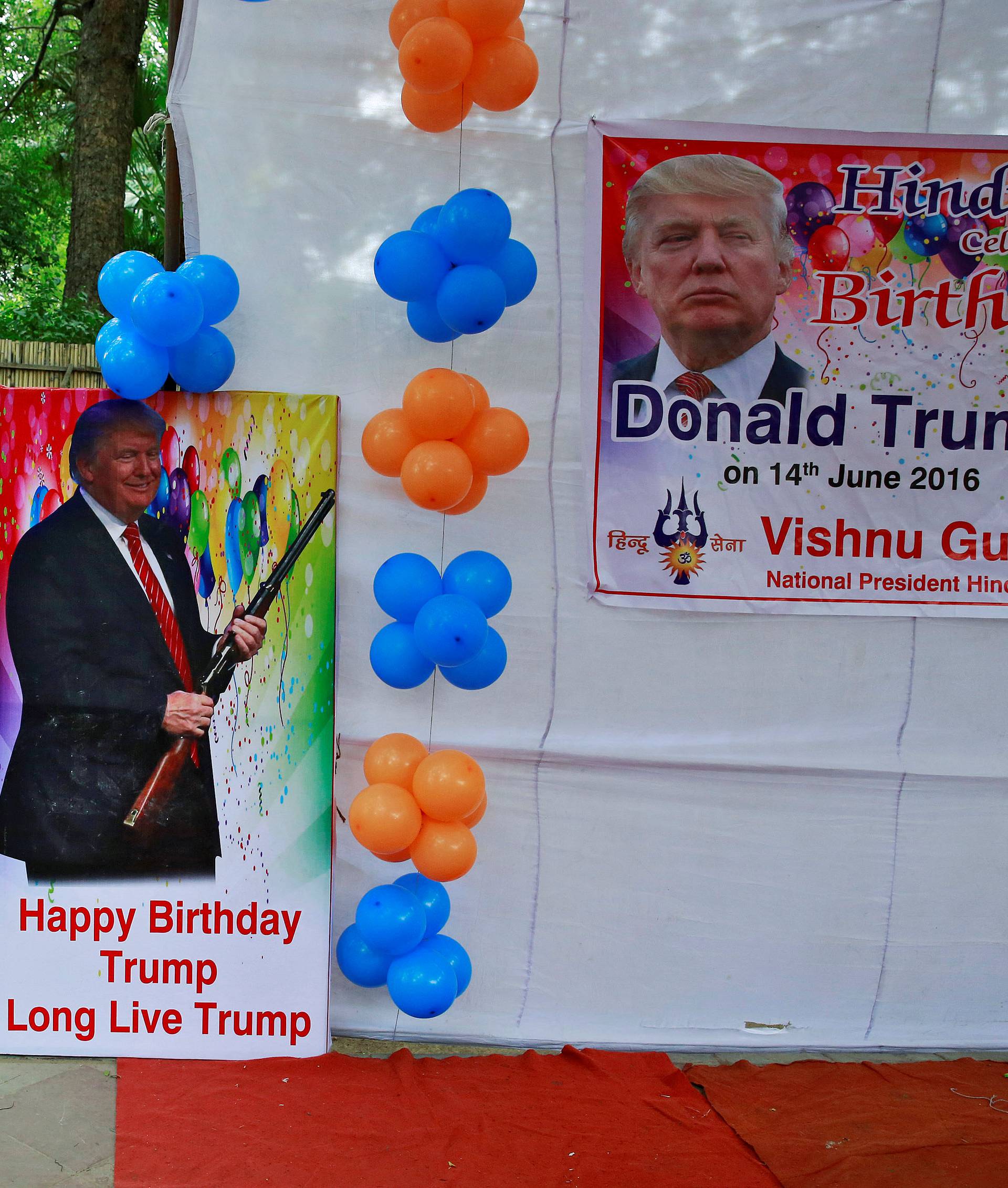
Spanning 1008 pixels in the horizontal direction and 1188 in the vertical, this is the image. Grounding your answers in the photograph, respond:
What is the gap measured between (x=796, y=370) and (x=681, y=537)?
592 millimetres

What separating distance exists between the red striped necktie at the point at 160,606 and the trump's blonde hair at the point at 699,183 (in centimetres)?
160

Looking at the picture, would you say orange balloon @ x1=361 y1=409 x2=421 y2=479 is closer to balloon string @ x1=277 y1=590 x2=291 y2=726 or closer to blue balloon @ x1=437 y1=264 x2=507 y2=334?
blue balloon @ x1=437 y1=264 x2=507 y2=334

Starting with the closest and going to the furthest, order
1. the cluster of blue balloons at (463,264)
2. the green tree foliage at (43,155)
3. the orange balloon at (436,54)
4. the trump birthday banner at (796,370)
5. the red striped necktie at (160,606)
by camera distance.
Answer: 1. the orange balloon at (436,54)
2. the cluster of blue balloons at (463,264)
3. the red striped necktie at (160,606)
4. the trump birthday banner at (796,370)
5. the green tree foliage at (43,155)

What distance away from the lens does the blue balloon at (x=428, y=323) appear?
265 cm

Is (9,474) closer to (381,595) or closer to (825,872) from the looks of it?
(381,595)

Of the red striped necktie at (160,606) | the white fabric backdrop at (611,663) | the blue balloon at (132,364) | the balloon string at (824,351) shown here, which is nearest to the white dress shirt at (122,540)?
the red striped necktie at (160,606)

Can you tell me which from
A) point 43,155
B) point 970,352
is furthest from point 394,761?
point 43,155

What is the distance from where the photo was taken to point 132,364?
2.55 metres

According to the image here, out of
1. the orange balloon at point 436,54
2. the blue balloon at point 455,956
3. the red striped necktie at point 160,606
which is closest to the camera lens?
the orange balloon at point 436,54

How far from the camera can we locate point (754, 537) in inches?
118

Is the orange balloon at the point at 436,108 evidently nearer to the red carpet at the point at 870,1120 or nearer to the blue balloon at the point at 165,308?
the blue balloon at the point at 165,308

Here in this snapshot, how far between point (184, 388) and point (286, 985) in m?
1.68

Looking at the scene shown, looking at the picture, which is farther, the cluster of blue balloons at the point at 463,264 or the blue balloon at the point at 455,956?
the blue balloon at the point at 455,956

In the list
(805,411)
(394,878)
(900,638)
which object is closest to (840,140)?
(805,411)
